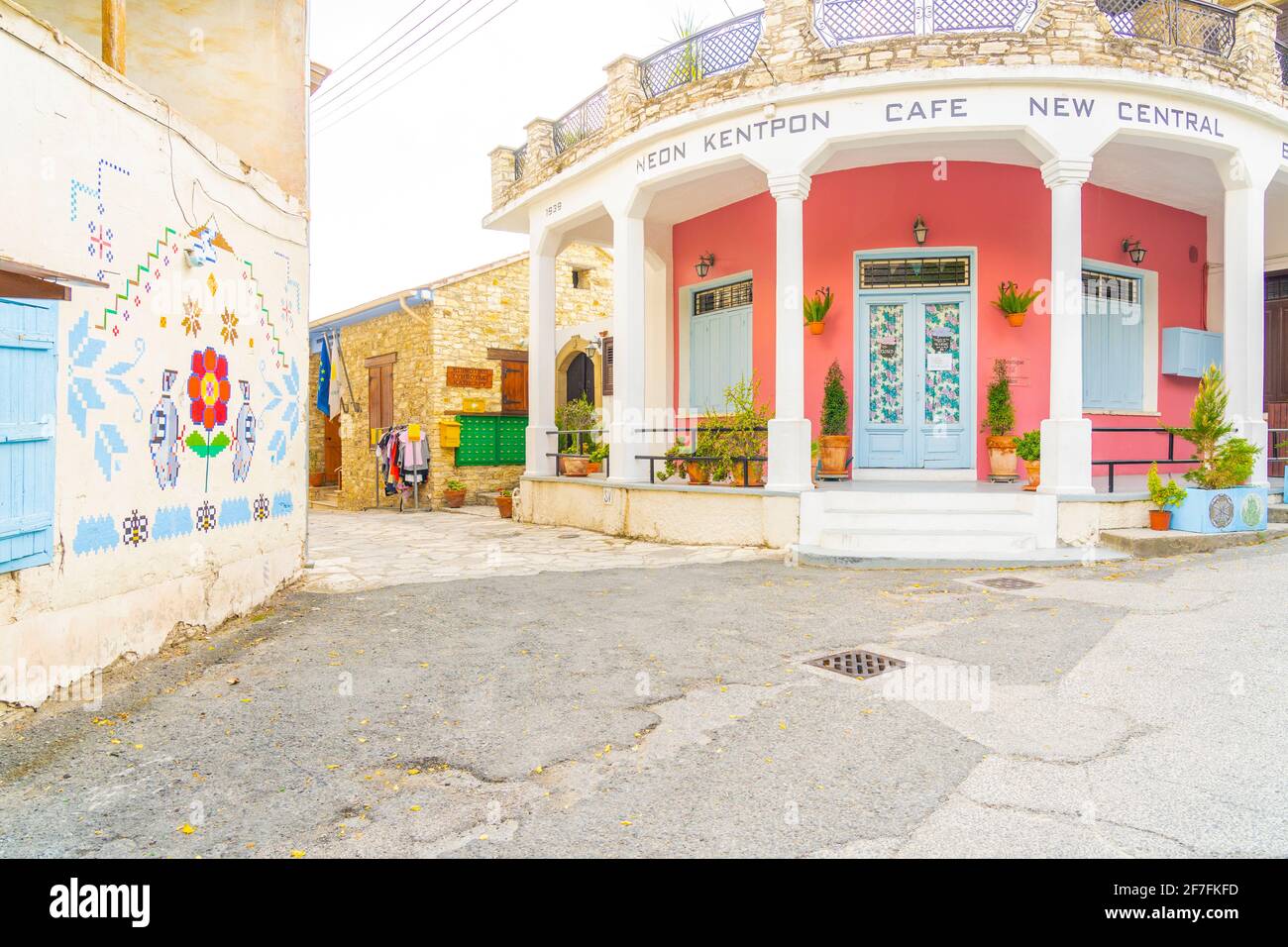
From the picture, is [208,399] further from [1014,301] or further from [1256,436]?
[1256,436]

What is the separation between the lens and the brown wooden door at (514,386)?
16938mm

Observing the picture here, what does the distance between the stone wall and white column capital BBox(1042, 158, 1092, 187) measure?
1002 millimetres

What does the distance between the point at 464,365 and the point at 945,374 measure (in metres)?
9.62

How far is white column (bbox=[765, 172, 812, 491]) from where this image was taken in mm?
8930

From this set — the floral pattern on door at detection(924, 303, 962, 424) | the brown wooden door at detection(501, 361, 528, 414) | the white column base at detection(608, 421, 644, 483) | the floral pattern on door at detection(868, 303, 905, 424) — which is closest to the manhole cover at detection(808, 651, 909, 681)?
the white column base at detection(608, 421, 644, 483)

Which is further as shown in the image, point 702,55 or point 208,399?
point 702,55

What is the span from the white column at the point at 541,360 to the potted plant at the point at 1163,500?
7.95m

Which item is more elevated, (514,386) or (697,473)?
(514,386)

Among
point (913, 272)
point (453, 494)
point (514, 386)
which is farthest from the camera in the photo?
point (514, 386)

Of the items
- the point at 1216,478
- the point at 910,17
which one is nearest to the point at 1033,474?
the point at 1216,478

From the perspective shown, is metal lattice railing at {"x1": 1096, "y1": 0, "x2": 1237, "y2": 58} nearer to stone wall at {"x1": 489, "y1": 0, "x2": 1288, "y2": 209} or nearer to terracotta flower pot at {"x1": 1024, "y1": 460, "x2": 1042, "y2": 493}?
stone wall at {"x1": 489, "y1": 0, "x2": 1288, "y2": 209}

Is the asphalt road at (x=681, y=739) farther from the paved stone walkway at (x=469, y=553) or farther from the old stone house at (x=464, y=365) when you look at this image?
the old stone house at (x=464, y=365)

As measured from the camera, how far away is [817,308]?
35.3 ft

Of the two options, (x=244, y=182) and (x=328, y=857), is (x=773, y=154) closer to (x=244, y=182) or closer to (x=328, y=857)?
(x=244, y=182)
